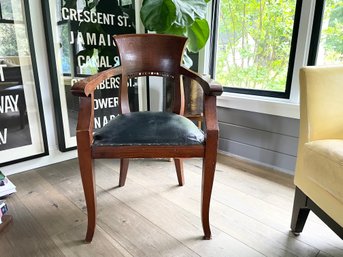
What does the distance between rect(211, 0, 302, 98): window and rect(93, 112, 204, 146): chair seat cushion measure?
3.00 feet

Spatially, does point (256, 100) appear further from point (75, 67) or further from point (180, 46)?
point (75, 67)

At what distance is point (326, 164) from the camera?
81 cm

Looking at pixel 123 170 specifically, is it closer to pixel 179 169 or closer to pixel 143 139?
pixel 179 169

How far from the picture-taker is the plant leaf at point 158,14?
4.61 ft

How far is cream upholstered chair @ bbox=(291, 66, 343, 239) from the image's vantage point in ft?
2.75

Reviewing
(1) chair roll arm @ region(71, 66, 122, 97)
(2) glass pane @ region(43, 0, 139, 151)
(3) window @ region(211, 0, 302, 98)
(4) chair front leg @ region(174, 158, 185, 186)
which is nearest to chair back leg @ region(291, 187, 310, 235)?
(4) chair front leg @ region(174, 158, 185, 186)

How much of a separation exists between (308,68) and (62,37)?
137cm

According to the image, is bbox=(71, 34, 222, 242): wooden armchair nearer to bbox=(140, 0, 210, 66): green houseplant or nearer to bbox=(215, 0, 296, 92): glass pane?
bbox=(140, 0, 210, 66): green houseplant

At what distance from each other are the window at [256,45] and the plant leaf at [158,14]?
1.89 feet

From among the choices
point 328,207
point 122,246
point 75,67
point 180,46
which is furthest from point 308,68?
point 75,67

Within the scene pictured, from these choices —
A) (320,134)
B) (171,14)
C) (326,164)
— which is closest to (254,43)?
(171,14)

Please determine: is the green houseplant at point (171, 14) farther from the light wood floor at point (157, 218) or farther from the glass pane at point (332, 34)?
the light wood floor at point (157, 218)

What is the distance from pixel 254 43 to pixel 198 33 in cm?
40

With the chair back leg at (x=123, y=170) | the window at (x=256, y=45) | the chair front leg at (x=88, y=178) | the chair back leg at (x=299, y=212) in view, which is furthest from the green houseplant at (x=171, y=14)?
the chair back leg at (x=299, y=212)
